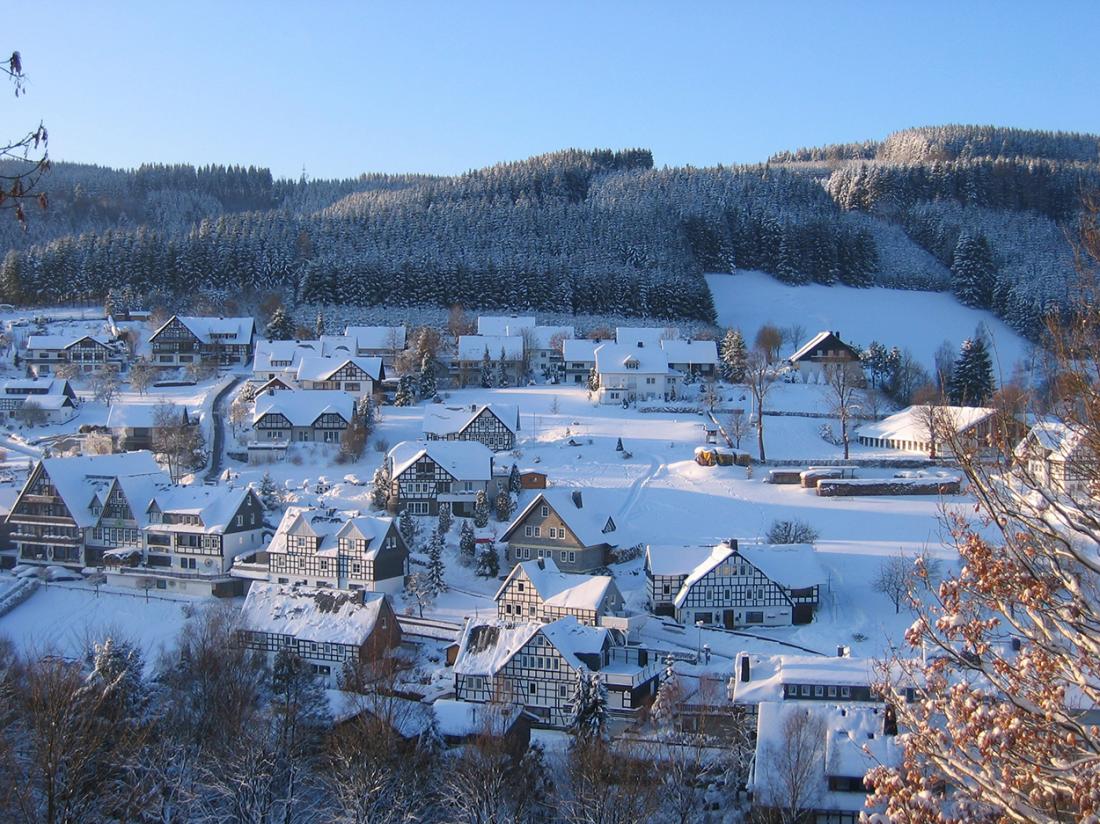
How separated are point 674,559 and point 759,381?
1854 centimetres

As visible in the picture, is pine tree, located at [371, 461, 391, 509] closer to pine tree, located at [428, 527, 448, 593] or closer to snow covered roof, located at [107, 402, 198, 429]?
pine tree, located at [428, 527, 448, 593]

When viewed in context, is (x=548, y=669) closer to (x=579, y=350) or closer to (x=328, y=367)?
(x=328, y=367)

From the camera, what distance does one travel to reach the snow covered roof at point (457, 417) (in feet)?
145

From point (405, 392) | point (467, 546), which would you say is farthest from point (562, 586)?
point (405, 392)

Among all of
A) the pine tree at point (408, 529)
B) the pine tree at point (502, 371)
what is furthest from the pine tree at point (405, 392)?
the pine tree at point (408, 529)

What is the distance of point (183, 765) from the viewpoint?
2048 cm

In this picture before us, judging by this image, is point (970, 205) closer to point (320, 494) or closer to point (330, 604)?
point (320, 494)

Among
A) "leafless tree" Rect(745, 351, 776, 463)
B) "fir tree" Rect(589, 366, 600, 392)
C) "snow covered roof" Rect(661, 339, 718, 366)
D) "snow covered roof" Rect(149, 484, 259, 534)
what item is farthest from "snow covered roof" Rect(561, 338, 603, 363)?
"snow covered roof" Rect(149, 484, 259, 534)

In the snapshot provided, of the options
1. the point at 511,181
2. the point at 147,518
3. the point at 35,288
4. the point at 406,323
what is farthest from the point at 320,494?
the point at 511,181

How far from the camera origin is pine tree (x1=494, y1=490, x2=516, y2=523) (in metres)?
37.8

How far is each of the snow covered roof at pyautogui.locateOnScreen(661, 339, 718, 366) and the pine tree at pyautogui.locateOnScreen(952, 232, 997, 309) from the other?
103 feet

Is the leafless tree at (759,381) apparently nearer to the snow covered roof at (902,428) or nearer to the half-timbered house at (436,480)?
the snow covered roof at (902,428)

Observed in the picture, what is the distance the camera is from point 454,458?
38.8 meters

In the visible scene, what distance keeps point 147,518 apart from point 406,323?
33201 millimetres
